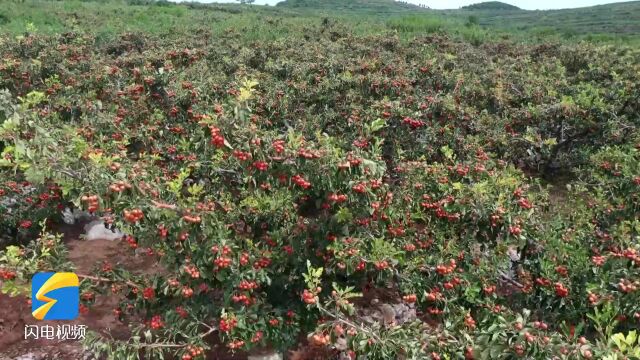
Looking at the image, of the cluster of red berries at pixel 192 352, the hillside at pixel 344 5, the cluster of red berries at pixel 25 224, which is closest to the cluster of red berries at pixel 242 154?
the cluster of red berries at pixel 192 352

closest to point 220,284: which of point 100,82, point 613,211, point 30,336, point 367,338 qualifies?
point 367,338

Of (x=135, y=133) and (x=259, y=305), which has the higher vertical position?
(x=135, y=133)

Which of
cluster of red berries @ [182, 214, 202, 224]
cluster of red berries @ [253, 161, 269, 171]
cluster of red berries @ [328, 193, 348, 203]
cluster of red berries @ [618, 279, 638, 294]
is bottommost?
cluster of red berries @ [618, 279, 638, 294]

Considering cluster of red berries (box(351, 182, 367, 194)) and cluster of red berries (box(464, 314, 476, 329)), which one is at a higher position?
cluster of red berries (box(351, 182, 367, 194))

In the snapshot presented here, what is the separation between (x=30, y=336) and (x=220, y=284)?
9.91 ft

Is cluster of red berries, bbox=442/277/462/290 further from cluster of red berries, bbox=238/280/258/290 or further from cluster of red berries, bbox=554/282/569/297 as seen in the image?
cluster of red berries, bbox=238/280/258/290

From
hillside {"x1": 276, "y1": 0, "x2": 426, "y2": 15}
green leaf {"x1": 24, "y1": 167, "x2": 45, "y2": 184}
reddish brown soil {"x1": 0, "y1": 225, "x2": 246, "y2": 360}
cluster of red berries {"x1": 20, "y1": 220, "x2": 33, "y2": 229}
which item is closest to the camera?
green leaf {"x1": 24, "y1": 167, "x2": 45, "y2": 184}

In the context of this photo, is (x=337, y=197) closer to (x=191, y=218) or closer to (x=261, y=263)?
(x=261, y=263)

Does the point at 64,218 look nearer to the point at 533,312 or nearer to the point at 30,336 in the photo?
the point at 30,336

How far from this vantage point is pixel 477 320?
4.75m

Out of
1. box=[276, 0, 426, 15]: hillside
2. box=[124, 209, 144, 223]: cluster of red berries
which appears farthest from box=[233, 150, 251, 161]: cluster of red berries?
box=[276, 0, 426, 15]: hillside

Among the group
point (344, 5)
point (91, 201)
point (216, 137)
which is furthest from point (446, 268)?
point (344, 5)

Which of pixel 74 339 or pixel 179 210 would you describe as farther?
pixel 74 339

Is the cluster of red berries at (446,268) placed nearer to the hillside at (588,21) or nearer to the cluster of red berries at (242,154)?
the cluster of red berries at (242,154)
